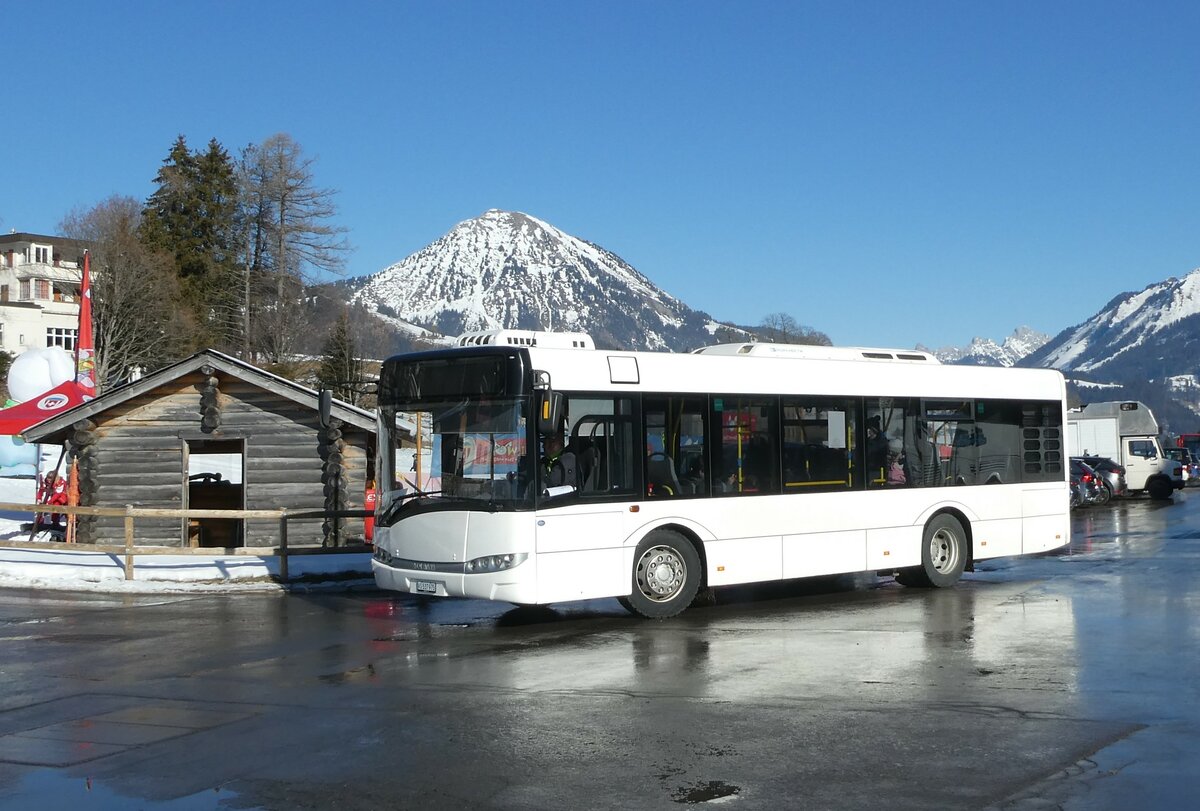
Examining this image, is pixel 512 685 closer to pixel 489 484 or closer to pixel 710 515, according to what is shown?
pixel 489 484

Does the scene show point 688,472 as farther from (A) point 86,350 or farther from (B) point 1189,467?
(B) point 1189,467

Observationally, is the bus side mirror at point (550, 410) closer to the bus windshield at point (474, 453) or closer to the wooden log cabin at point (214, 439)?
the bus windshield at point (474, 453)

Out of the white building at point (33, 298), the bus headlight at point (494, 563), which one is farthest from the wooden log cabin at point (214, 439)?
the white building at point (33, 298)

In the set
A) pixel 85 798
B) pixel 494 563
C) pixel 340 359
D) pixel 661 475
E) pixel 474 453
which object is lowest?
pixel 85 798

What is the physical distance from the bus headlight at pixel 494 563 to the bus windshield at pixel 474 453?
19.5 inches

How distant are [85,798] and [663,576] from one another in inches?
314

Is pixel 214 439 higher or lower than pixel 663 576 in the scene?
higher

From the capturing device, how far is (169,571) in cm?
1988

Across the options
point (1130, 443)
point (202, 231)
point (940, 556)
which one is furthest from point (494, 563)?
point (202, 231)

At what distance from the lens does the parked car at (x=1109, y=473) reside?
41625mm

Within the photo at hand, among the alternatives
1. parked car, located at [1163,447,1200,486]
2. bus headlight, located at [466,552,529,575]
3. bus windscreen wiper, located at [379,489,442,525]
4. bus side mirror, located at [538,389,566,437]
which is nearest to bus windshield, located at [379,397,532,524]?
bus windscreen wiper, located at [379,489,442,525]

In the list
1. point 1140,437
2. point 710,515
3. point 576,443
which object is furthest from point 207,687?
point 1140,437

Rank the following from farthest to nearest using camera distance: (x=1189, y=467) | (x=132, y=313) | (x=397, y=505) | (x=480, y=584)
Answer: (x=132, y=313) < (x=1189, y=467) < (x=397, y=505) < (x=480, y=584)

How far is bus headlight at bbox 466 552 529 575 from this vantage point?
1271cm
